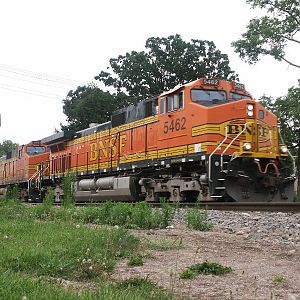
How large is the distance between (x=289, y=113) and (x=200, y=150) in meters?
12.9

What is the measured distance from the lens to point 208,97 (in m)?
13.5

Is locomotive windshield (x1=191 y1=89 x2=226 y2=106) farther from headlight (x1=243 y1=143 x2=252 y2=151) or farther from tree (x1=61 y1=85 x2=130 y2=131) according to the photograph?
tree (x1=61 y1=85 x2=130 y2=131)

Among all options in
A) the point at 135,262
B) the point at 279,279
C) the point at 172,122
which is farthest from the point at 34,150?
the point at 279,279

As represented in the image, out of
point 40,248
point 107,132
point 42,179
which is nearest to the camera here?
point 40,248

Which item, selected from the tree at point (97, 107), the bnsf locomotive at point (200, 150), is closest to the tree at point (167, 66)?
the tree at point (97, 107)

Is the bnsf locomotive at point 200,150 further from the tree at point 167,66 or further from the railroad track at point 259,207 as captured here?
the tree at point 167,66

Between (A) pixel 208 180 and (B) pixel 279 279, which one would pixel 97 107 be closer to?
(A) pixel 208 180

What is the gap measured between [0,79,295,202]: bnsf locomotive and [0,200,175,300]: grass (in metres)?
6.40

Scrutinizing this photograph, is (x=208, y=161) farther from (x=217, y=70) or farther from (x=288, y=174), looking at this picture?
(x=217, y=70)

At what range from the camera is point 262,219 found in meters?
8.83

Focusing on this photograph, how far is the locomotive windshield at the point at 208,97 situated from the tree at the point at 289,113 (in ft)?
32.6

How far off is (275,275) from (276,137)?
33.4 feet

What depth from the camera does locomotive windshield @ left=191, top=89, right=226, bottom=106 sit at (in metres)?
13.3

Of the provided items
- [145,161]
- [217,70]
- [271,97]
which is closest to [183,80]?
[217,70]
